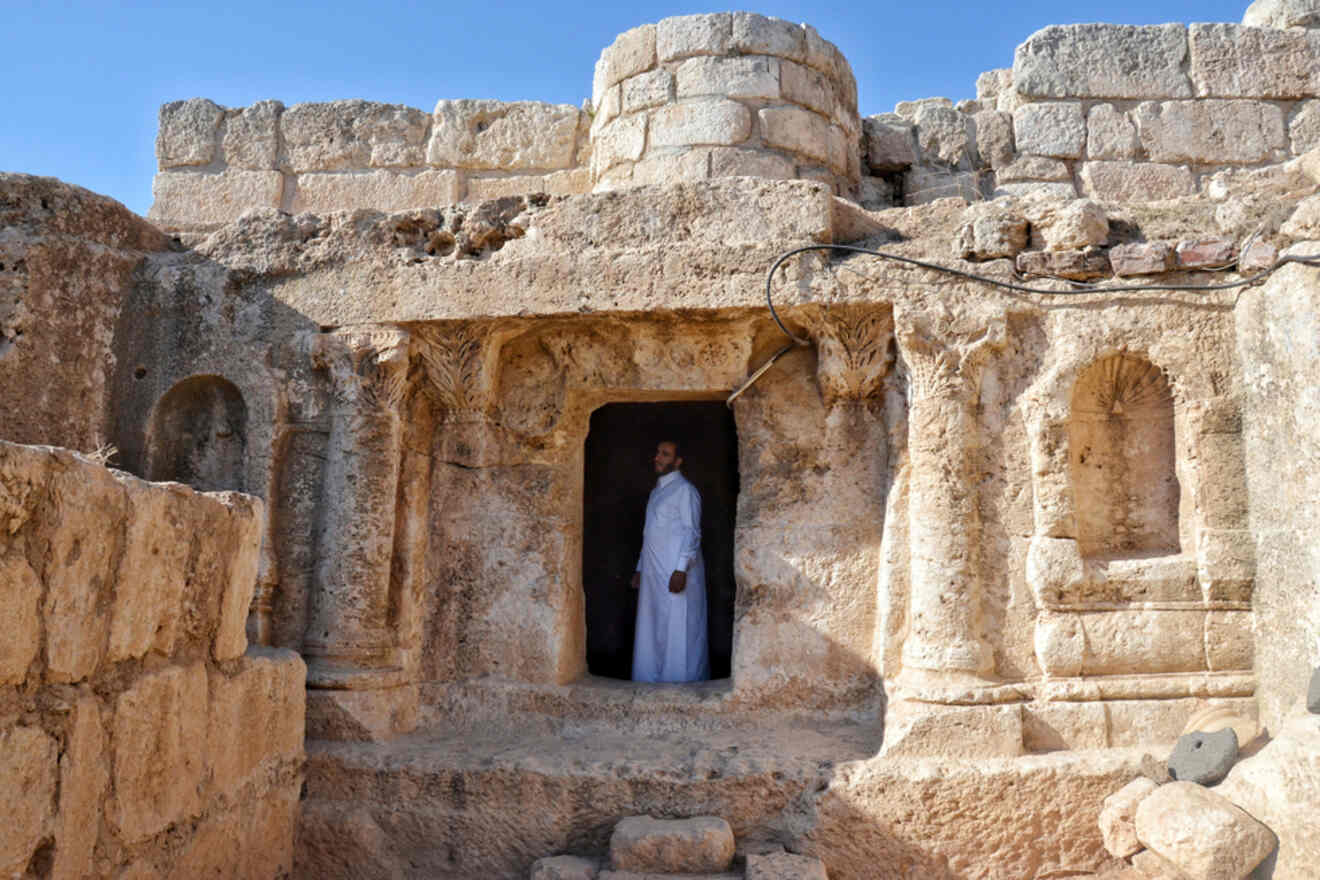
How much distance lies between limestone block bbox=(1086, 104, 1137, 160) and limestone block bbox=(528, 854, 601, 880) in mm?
5400

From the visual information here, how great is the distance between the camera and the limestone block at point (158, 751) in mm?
3215

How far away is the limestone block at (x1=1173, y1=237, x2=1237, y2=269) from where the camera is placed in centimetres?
476

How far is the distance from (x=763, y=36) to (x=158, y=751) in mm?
5046

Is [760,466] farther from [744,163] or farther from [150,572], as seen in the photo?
[150,572]

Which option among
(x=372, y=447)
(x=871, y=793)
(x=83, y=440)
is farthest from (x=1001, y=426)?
(x=83, y=440)

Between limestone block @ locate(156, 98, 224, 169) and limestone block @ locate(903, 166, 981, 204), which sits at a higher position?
limestone block @ locate(156, 98, 224, 169)

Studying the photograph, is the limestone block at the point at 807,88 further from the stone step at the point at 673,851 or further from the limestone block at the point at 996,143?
the stone step at the point at 673,851

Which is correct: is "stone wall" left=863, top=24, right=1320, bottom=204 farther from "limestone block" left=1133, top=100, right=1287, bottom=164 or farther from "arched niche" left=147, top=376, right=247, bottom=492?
"arched niche" left=147, top=376, right=247, bottom=492

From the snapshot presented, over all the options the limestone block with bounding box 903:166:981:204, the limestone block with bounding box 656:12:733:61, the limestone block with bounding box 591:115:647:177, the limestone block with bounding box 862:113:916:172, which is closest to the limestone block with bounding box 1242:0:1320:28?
the limestone block with bounding box 903:166:981:204

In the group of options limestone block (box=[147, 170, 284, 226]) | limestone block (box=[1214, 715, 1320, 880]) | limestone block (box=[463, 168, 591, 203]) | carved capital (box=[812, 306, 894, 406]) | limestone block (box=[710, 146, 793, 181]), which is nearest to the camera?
limestone block (box=[1214, 715, 1320, 880])

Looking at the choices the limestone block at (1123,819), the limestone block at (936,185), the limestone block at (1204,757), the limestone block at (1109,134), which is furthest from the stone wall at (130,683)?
the limestone block at (1109,134)

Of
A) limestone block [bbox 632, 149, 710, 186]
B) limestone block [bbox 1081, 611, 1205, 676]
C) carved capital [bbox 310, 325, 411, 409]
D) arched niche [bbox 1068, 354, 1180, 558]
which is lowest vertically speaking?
limestone block [bbox 1081, 611, 1205, 676]

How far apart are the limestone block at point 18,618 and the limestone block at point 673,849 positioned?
235cm

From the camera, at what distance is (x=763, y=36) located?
20.8 ft
